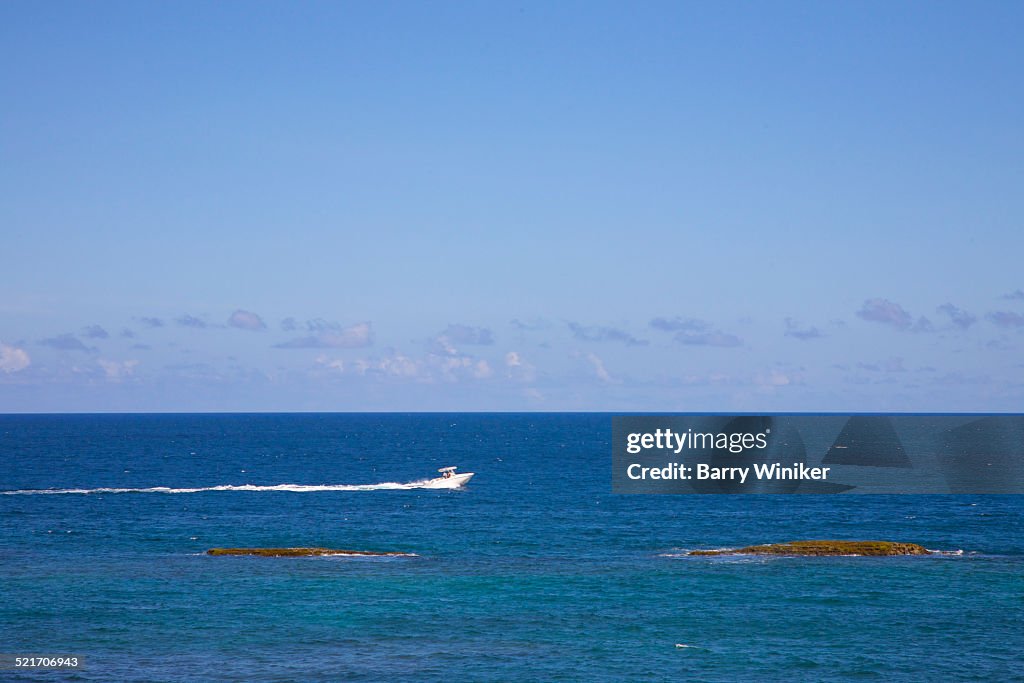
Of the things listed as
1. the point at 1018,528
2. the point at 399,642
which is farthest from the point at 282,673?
the point at 1018,528

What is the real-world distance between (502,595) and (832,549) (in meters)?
33.9

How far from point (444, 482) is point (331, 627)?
269 ft

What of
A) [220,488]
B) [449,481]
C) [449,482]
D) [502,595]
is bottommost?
[502,595]

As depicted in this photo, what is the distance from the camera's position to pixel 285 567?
278ft

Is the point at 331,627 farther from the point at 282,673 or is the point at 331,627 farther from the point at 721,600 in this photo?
the point at 721,600

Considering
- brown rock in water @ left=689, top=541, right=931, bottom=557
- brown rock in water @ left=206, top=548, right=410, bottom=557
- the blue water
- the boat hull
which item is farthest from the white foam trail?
brown rock in water @ left=689, top=541, right=931, bottom=557

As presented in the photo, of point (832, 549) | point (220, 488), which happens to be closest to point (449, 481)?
point (220, 488)

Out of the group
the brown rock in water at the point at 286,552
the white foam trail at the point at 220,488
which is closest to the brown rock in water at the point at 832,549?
the brown rock in water at the point at 286,552

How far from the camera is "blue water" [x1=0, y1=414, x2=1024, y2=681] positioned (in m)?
58.7

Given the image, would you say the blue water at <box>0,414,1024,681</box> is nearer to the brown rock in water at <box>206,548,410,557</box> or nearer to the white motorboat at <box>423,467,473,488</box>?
the brown rock in water at <box>206,548,410,557</box>

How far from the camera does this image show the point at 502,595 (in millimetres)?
75562

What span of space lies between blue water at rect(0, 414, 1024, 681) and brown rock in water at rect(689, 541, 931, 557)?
9.35ft

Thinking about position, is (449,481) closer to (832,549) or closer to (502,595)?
(832,549)

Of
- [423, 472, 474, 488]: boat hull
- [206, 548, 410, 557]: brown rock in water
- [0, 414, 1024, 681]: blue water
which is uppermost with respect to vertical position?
[423, 472, 474, 488]: boat hull
